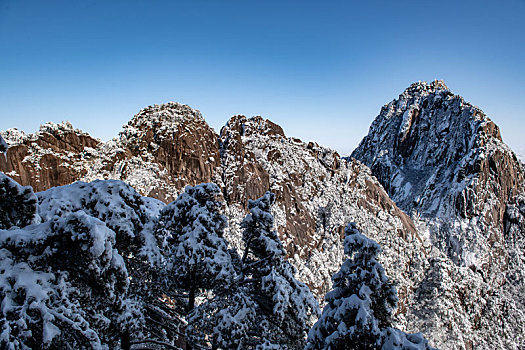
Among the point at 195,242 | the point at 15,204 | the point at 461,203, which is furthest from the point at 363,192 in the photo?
the point at 15,204

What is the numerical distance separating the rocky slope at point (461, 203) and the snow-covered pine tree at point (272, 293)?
182 feet

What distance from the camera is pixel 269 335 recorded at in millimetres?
10523

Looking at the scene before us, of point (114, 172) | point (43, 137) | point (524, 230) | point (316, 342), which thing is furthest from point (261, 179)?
point (524, 230)

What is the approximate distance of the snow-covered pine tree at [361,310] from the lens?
617 cm

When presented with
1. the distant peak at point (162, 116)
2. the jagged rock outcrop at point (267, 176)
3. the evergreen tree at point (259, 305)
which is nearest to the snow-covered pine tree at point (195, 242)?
the evergreen tree at point (259, 305)

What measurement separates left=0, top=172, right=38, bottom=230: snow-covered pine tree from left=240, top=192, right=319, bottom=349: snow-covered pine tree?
7.07 m

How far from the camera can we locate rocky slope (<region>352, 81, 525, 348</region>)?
6100 centimetres

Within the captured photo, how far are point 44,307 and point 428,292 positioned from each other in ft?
236

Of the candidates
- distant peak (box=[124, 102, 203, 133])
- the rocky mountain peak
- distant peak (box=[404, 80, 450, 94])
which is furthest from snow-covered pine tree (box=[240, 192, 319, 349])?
distant peak (box=[404, 80, 450, 94])

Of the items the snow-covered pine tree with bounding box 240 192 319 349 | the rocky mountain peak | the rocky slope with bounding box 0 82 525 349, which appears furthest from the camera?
the rocky mountain peak

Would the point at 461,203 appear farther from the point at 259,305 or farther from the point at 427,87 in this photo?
the point at 259,305

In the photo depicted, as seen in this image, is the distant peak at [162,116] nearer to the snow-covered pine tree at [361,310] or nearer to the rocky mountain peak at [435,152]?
the snow-covered pine tree at [361,310]

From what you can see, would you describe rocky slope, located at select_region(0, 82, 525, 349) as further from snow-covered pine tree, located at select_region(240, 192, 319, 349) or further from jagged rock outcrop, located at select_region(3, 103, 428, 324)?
snow-covered pine tree, located at select_region(240, 192, 319, 349)

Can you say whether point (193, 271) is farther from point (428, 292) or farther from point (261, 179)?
point (428, 292)
